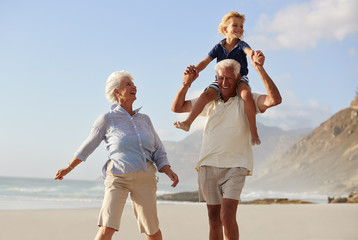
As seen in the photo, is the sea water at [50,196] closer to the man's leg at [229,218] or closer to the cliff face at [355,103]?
the man's leg at [229,218]

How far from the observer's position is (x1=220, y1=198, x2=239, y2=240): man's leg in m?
3.59

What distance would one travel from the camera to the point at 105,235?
3.68 meters

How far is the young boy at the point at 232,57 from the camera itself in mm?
3762

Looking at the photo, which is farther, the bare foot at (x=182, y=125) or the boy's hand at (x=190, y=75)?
the boy's hand at (x=190, y=75)

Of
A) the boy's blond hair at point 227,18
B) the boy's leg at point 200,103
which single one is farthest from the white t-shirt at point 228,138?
the boy's blond hair at point 227,18

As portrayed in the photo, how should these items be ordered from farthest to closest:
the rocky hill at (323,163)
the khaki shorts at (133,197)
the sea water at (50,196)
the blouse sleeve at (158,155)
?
the rocky hill at (323,163) → the sea water at (50,196) → the blouse sleeve at (158,155) → the khaki shorts at (133,197)

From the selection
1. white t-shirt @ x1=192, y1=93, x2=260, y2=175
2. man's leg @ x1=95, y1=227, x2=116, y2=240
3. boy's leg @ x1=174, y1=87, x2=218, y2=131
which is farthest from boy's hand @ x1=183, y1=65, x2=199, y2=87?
man's leg @ x1=95, y1=227, x2=116, y2=240

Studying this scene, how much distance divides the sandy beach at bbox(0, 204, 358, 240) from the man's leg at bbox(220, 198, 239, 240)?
274 centimetres

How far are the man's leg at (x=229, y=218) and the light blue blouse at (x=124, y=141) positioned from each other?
0.65m

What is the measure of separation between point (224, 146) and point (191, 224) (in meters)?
3.53

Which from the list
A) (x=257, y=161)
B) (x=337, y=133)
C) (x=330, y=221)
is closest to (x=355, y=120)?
(x=337, y=133)

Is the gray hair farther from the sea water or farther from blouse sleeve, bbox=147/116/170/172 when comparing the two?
the sea water

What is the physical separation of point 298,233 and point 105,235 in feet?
12.3

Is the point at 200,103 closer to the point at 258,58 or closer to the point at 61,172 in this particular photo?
the point at 258,58
